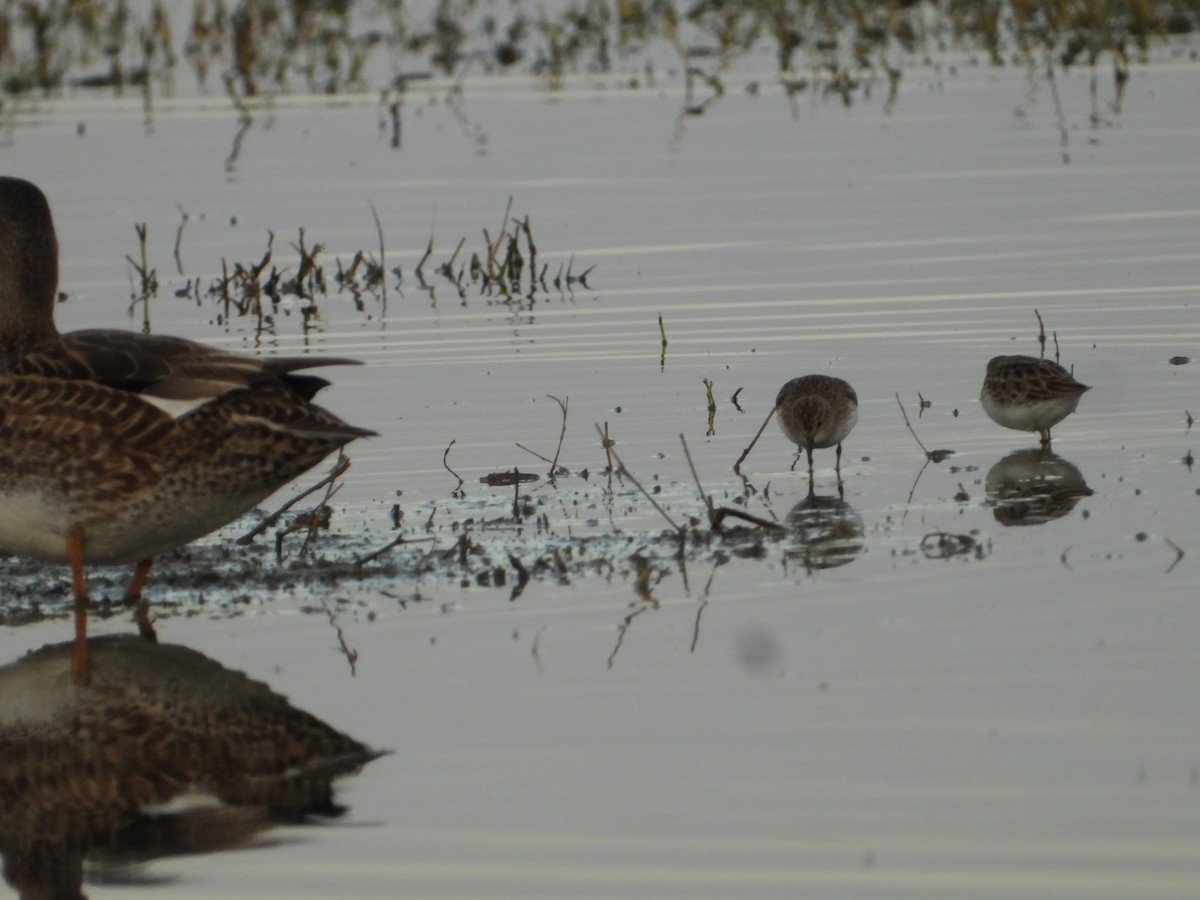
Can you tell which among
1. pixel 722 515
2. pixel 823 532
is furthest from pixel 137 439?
pixel 823 532

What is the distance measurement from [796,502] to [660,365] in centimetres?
279

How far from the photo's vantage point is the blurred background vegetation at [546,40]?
24.3 metres

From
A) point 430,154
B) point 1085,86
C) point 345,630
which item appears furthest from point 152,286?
point 1085,86

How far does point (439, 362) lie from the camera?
11852 millimetres

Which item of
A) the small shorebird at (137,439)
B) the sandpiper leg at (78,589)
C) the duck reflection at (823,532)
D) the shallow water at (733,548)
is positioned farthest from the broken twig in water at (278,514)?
the duck reflection at (823,532)

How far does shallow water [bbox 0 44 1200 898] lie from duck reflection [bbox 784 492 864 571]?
1.7 inches

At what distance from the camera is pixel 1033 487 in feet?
28.1

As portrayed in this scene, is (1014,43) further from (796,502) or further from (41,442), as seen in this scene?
(41,442)

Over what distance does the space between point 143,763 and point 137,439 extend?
1.65 metres

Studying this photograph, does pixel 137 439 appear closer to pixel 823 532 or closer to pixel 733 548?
pixel 733 548

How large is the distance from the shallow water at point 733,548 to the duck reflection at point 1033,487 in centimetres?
11

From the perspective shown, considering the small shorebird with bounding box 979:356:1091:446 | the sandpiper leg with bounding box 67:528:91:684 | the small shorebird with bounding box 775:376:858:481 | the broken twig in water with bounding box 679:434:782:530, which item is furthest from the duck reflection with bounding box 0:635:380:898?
the small shorebird with bounding box 979:356:1091:446

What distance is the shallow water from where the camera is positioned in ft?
16.6

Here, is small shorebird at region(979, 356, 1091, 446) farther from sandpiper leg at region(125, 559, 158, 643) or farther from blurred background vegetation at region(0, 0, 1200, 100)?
blurred background vegetation at region(0, 0, 1200, 100)
